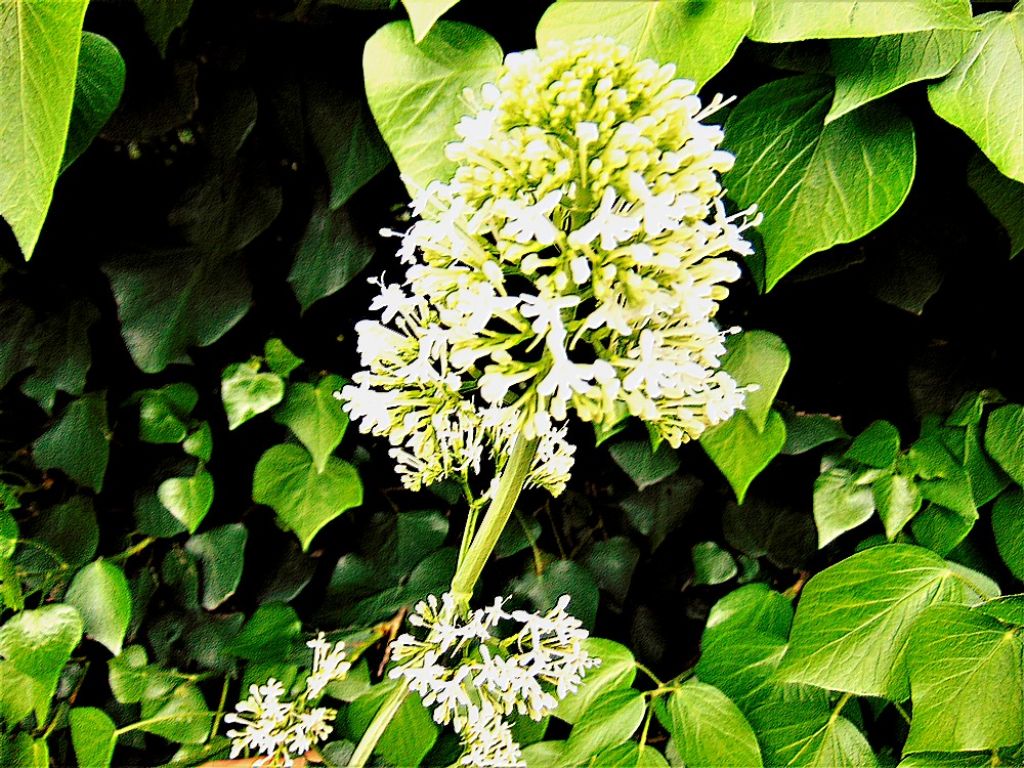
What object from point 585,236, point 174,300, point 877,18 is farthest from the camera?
point 174,300

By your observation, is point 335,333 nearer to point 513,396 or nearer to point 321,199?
point 321,199

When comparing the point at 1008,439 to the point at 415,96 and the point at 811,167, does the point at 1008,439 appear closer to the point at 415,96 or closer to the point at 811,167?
the point at 811,167

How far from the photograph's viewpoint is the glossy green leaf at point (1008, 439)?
57 cm

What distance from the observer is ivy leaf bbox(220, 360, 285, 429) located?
23.8 inches

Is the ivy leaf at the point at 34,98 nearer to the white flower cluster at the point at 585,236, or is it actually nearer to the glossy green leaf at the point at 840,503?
the white flower cluster at the point at 585,236

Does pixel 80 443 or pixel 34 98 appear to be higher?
pixel 34 98

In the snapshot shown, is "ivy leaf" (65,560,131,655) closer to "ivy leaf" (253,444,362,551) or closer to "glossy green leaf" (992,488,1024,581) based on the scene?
"ivy leaf" (253,444,362,551)

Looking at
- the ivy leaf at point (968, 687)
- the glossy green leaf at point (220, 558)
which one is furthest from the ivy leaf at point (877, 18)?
the glossy green leaf at point (220, 558)

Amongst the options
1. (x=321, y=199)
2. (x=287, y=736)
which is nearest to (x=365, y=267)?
(x=321, y=199)

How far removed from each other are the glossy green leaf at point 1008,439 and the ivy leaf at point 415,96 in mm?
484

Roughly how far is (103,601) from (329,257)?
364 mm

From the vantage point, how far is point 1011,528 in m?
0.58

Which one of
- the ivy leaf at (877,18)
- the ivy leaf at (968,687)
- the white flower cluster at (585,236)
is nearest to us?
the white flower cluster at (585,236)

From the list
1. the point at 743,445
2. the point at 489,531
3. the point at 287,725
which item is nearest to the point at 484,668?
the point at 489,531
